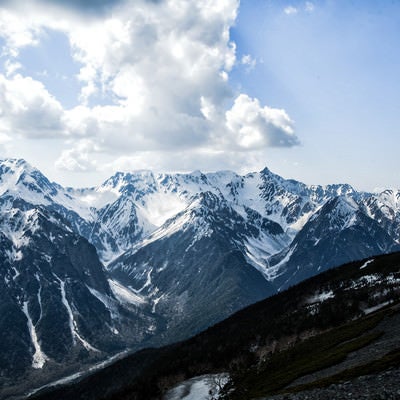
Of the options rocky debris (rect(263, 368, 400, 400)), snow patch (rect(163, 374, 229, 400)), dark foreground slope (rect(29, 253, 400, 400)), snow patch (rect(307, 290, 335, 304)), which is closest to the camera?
rocky debris (rect(263, 368, 400, 400))

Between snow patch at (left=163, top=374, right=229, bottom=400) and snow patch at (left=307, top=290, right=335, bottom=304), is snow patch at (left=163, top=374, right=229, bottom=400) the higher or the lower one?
the lower one

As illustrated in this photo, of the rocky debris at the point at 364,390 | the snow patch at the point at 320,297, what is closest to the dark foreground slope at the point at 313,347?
the snow patch at the point at 320,297

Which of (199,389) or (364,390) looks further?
(199,389)

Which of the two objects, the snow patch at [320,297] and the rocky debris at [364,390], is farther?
the snow patch at [320,297]

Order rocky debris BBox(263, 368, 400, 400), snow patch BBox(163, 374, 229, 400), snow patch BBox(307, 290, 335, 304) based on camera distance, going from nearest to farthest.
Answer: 1. rocky debris BBox(263, 368, 400, 400)
2. snow patch BBox(163, 374, 229, 400)
3. snow patch BBox(307, 290, 335, 304)

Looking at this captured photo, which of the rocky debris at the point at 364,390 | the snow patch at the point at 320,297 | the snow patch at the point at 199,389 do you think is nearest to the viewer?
the rocky debris at the point at 364,390

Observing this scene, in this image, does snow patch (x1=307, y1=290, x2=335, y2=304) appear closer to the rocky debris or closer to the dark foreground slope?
the dark foreground slope

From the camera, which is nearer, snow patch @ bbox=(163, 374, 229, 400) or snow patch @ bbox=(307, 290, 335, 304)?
snow patch @ bbox=(163, 374, 229, 400)

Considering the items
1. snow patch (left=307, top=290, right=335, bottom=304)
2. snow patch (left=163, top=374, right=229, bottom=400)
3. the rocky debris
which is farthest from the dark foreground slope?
snow patch (left=163, top=374, right=229, bottom=400)

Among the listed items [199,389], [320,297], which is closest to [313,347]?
[199,389]

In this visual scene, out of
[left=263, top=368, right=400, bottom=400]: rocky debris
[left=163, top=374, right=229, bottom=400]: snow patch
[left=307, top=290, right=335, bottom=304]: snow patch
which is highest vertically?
[left=263, top=368, right=400, bottom=400]: rocky debris

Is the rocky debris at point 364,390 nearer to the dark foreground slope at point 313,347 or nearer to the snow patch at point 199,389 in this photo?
the dark foreground slope at point 313,347

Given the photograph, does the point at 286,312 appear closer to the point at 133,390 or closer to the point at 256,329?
the point at 256,329

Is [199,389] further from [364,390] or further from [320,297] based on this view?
[320,297]
